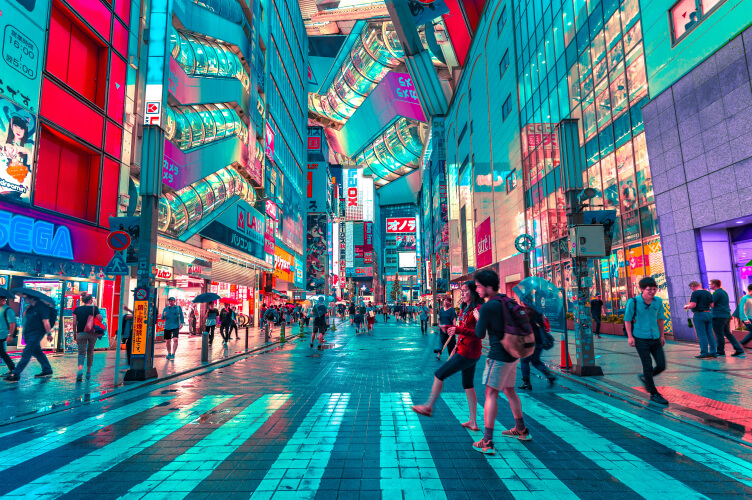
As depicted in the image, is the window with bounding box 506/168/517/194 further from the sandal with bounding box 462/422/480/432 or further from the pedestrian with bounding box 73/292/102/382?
the sandal with bounding box 462/422/480/432

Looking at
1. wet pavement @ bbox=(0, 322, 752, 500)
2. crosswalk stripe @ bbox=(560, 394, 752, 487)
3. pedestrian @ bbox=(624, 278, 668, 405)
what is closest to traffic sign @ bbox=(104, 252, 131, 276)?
wet pavement @ bbox=(0, 322, 752, 500)

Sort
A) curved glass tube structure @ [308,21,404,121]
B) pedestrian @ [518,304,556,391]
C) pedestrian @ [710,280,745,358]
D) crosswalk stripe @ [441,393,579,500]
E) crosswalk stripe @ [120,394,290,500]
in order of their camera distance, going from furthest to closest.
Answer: curved glass tube structure @ [308,21,404,121] → pedestrian @ [710,280,745,358] → pedestrian @ [518,304,556,391] → crosswalk stripe @ [120,394,290,500] → crosswalk stripe @ [441,393,579,500]

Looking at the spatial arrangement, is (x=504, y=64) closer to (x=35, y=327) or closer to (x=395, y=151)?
(x=35, y=327)

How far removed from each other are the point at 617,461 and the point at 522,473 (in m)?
1.03

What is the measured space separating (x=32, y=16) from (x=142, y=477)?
1450 cm

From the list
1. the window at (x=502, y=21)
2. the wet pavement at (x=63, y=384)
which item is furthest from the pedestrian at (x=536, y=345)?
the window at (x=502, y=21)

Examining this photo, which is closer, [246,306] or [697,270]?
[697,270]

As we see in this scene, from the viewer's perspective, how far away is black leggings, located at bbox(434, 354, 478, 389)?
523cm

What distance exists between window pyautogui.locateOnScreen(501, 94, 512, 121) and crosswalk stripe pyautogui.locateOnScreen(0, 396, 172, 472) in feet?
108

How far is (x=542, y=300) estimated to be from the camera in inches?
289

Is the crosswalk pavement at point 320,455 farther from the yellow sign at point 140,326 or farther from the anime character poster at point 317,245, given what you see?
the anime character poster at point 317,245

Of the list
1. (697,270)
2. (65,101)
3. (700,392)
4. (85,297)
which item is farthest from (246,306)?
(700,392)

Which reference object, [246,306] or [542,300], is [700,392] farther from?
[246,306]

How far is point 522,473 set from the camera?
3889mm
